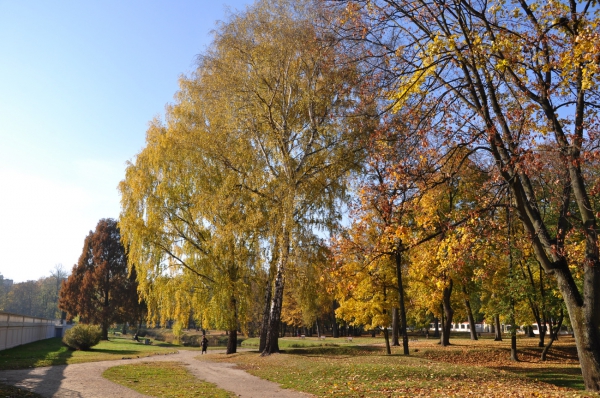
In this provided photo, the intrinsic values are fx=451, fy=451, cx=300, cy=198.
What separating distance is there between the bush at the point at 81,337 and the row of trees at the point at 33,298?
89.0 m

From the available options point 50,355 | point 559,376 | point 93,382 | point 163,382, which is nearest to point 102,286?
point 50,355

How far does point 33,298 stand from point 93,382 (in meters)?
122

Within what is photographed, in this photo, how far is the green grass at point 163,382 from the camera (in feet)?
38.0

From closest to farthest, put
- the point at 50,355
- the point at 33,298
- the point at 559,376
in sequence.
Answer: the point at 559,376
the point at 50,355
the point at 33,298

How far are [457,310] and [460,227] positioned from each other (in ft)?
97.7

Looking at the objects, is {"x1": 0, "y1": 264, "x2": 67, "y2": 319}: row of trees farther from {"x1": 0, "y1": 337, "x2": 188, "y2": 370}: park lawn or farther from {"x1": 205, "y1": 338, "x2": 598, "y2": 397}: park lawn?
{"x1": 205, "y1": 338, "x2": 598, "y2": 397}: park lawn

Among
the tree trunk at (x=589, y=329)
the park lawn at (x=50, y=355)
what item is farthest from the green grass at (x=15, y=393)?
the tree trunk at (x=589, y=329)

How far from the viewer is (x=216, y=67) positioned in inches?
875

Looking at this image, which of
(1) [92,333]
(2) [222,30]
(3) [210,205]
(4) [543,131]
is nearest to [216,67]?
(2) [222,30]

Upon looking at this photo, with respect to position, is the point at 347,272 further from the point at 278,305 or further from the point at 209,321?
the point at 209,321

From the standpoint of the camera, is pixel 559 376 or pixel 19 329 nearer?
pixel 559 376

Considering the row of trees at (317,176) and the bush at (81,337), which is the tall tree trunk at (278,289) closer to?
the row of trees at (317,176)

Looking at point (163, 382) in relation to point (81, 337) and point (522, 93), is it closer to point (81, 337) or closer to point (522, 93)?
point (522, 93)

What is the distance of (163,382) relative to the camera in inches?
544
